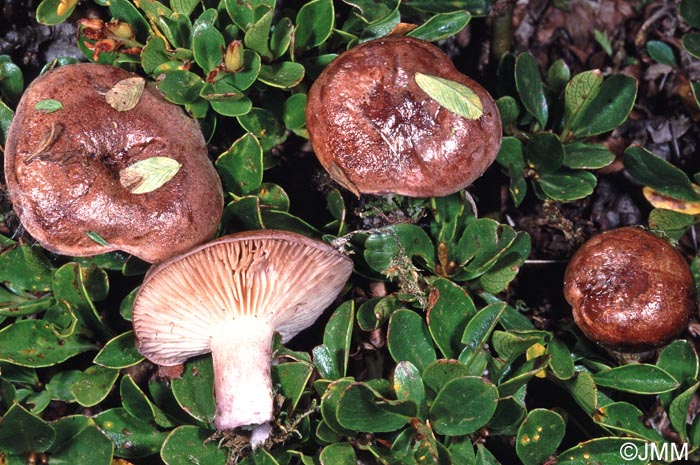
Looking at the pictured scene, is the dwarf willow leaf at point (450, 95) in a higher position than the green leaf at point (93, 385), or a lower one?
higher

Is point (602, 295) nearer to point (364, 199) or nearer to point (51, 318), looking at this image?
point (364, 199)

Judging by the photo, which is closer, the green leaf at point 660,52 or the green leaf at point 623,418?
the green leaf at point 623,418

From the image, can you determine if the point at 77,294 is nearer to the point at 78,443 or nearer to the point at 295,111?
the point at 78,443

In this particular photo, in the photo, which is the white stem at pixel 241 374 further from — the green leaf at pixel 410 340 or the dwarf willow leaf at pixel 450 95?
the dwarf willow leaf at pixel 450 95

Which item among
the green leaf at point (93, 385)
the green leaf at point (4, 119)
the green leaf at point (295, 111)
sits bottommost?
the green leaf at point (93, 385)

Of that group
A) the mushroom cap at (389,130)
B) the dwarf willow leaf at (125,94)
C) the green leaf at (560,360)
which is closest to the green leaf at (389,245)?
the mushroom cap at (389,130)

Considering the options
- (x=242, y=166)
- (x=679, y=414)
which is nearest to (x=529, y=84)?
(x=242, y=166)

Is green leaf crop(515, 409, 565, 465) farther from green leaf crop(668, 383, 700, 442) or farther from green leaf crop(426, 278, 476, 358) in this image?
green leaf crop(668, 383, 700, 442)

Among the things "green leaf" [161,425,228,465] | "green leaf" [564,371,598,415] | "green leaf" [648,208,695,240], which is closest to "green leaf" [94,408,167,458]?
"green leaf" [161,425,228,465]
